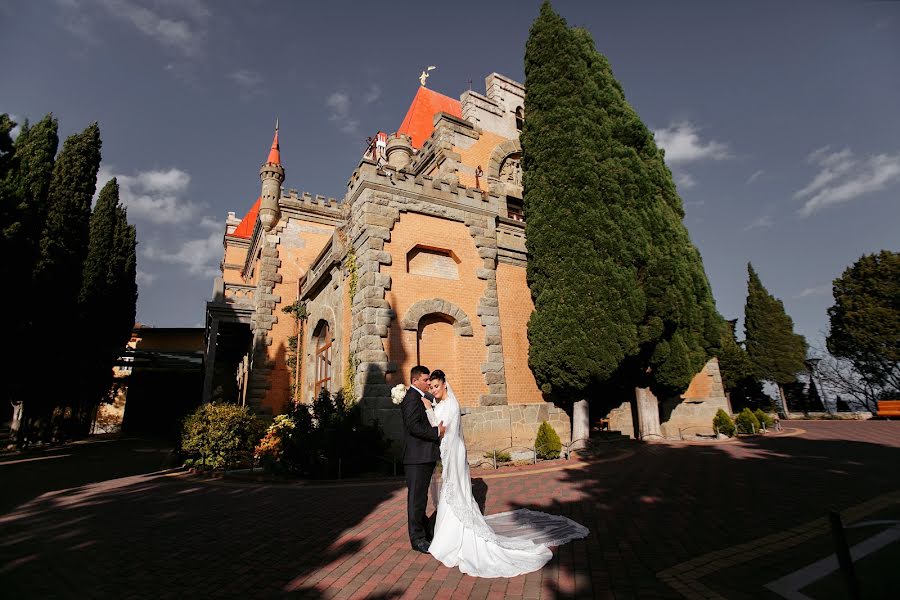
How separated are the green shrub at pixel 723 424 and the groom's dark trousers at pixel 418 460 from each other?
15627 millimetres

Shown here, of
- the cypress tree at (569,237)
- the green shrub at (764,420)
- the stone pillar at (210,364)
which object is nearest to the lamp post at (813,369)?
the green shrub at (764,420)

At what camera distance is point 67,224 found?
16812 millimetres

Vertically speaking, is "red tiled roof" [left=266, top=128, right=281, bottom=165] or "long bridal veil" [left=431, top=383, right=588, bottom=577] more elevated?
"red tiled roof" [left=266, top=128, right=281, bottom=165]

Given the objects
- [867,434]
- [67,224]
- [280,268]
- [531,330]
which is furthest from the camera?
[280,268]

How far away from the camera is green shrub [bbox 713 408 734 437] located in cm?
1602

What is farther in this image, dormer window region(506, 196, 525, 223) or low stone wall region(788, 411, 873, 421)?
low stone wall region(788, 411, 873, 421)

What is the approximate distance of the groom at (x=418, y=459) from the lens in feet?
16.0

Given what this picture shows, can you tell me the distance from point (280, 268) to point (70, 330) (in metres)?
9.17

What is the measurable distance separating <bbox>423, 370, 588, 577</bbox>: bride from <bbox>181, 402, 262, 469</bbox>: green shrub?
27.7ft

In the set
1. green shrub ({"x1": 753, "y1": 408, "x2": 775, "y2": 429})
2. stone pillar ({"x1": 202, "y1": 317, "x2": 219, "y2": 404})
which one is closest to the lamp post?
green shrub ({"x1": 753, "y1": 408, "x2": 775, "y2": 429})

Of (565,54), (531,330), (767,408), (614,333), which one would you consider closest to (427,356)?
(531,330)

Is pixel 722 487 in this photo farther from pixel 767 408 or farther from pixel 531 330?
pixel 767 408

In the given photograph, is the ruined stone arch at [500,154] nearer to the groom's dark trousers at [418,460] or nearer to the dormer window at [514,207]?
the dormer window at [514,207]

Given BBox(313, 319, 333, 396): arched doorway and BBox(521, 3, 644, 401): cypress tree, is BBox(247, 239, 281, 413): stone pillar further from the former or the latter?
BBox(521, 3, 644, 401): cypress tree
